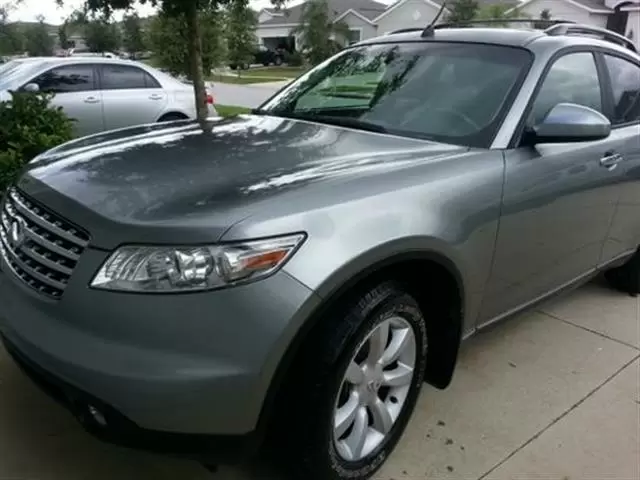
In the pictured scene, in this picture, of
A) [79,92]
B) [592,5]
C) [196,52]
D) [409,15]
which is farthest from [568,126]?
[409,15]

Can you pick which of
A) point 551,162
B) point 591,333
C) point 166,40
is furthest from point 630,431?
point 166,40

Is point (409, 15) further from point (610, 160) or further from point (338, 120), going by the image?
point (338, 120)

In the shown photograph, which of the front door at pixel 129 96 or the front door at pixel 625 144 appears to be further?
the front door at pixel 129 96

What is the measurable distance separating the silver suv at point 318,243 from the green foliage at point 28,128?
2.14m

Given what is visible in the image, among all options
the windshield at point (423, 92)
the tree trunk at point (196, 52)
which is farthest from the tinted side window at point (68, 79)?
the windshield at point (423, 92)

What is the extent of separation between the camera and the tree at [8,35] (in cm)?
563

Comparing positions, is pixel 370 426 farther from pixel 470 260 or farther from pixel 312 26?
pixel 312 26

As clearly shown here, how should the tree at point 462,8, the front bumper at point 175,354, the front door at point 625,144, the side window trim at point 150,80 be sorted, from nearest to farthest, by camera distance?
1. the front bumper at point 175,354
2. the front door at point 625,144
3. the side window trim at point 150,80
4. the tree at point 462,8

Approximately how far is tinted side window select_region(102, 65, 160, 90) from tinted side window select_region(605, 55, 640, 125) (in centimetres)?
765

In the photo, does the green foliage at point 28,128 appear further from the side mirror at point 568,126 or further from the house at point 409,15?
the house at point 409,15

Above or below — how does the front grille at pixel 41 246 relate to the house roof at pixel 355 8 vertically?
below

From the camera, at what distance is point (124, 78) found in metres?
9.82

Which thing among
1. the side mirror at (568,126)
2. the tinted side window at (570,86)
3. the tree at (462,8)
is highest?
the tree at (462,8)

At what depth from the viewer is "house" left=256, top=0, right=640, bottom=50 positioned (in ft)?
113
